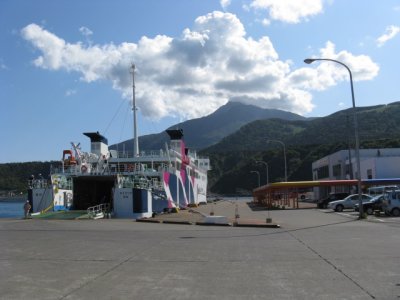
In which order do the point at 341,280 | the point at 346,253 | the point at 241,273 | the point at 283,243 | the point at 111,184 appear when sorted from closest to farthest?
the point at 341,280 → the point at 241,273 → the point at 346,253 → the point at 283,243 → the point at 111,184

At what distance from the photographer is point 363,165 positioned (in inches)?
2628

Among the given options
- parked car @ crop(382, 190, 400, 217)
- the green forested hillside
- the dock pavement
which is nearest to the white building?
parked car @ crop(382, 190, 400, 217)

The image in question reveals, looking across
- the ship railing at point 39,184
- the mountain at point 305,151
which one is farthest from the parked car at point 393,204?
the mountain at point 305,151

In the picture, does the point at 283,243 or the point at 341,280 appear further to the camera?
the point at 283,243

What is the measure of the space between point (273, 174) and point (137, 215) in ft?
371

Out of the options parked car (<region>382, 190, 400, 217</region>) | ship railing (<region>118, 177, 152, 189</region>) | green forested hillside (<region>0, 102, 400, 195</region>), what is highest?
green forested hillside (<region>0, 102, 400, 195</region>)

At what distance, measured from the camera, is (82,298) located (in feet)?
23.3

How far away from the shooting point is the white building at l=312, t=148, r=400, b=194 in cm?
6178

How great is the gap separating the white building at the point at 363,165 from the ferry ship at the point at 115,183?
21379 millimetres

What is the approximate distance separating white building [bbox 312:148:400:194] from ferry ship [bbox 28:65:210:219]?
2138 cm

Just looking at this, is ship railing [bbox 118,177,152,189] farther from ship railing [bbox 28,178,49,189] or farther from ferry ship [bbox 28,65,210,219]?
ship railing [bbox 28,178,49,189]

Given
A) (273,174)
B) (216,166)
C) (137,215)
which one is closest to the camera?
(137,215)

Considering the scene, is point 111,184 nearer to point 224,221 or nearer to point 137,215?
point 137,215

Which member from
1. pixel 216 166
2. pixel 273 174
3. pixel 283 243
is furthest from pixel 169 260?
pixel 216 166
